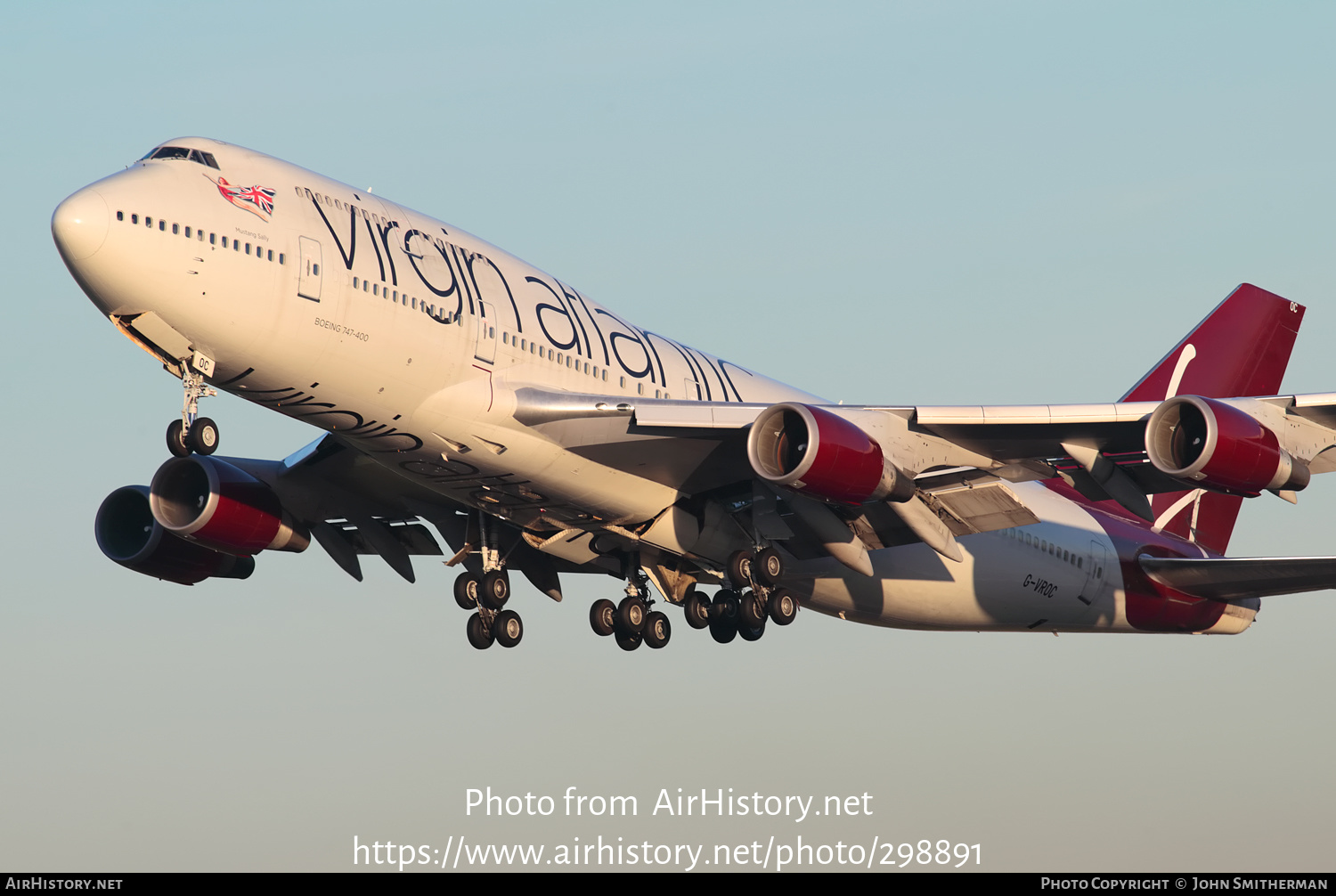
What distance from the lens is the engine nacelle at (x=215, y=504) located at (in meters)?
32.3

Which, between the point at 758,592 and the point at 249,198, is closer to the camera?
the point at 249,198

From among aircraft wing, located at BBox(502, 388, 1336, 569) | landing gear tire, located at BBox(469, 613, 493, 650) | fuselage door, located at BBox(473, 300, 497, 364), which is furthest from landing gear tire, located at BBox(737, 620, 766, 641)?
fuselage door, located at BBox(473, 300, 497, 364)

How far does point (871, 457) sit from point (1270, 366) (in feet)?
66.2

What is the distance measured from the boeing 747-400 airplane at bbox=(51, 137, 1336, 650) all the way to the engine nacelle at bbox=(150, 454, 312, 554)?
6 centimetres

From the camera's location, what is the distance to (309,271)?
24.8 meters

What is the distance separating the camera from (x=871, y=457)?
87.1 feet

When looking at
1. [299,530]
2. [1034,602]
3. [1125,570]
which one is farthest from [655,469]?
[1125,570]

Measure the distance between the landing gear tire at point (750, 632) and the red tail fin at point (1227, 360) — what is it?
1372 centimetres

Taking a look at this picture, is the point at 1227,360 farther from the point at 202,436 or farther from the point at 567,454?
the point at 202,436

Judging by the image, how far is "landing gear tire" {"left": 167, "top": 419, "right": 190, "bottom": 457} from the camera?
960 inches

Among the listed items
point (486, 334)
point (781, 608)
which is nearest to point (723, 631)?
point (781, 608)

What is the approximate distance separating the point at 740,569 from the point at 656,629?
3.91 metres

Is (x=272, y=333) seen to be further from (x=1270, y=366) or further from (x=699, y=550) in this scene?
(x=1270, y=366)

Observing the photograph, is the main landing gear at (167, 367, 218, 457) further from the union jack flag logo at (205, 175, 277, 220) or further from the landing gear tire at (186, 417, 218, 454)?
the union jack flag logo at (205, 175, 277, 220)
